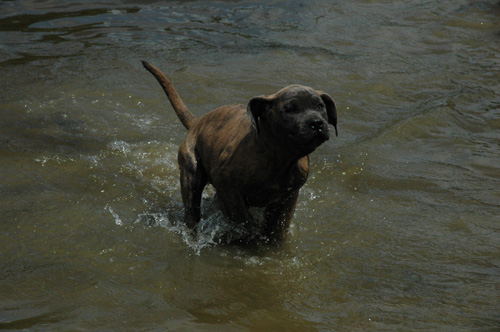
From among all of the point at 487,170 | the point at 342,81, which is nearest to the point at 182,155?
the point at 487,170

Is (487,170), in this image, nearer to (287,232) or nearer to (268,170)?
(287,232)

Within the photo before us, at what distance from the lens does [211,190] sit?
6750mm

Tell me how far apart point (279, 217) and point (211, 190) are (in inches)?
63.3

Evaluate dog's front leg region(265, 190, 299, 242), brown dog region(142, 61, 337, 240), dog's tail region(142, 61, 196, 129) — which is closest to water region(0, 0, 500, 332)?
dog's front leg region(265, 190, 299, 242)

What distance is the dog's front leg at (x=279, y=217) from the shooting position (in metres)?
5.17

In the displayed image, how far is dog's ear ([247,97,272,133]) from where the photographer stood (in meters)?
4.55

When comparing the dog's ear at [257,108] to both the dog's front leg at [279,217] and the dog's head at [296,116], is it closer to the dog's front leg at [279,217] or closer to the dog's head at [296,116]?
the dog's head at [296,116]

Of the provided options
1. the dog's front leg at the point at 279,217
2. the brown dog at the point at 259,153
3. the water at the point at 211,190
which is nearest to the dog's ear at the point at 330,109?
the brown dog at the point at 259,153

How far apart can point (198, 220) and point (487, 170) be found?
3434 mm

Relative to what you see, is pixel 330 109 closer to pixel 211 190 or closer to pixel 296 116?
A: pixel 296 116

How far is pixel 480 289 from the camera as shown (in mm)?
4738

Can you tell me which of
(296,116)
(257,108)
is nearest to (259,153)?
(257,108)

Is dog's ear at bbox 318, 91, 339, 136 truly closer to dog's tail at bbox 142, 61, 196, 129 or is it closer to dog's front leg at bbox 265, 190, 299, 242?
dog's front leg at bbox 265, 190, 299, 242

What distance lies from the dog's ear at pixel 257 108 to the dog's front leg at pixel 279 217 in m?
0.79
